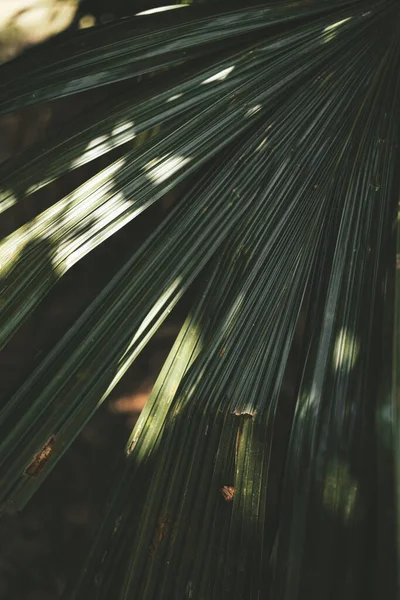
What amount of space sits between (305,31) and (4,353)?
2.69 ft

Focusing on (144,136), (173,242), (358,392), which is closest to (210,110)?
(144,136)

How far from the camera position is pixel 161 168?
2.94ft

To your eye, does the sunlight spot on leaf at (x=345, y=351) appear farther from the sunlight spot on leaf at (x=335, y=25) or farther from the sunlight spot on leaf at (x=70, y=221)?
the sunlight spot on leaf at (x=335, y=25)

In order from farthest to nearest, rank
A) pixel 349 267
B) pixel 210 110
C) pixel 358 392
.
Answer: pixel 210 110 < pixel 349 267 < pixel 358 392

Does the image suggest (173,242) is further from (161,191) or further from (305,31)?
(305,31)

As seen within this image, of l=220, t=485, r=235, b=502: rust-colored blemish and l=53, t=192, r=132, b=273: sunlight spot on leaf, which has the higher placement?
l=53, t=192, r=132, b=273: sunlight spot on leaf

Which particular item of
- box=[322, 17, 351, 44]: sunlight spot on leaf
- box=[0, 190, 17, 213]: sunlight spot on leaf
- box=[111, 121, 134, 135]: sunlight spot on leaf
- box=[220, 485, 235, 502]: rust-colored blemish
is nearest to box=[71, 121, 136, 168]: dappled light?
box=[111, 121, 134, 135]: sunlight spot on leaf

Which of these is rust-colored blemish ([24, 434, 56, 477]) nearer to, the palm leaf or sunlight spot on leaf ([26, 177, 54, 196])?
the palm leaf

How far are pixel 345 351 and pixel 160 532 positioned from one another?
318 millimetres

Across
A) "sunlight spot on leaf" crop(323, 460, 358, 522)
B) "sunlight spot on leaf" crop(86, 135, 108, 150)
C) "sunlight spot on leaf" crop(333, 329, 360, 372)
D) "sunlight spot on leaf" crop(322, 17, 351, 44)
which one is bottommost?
"sunlight spot on leaf" crop(323, 460, 358, 522)

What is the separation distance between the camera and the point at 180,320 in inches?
46.3

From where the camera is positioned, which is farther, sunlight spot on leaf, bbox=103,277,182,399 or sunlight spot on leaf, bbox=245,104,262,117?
sunlight spot on leaf, bbox=245,104,262,117

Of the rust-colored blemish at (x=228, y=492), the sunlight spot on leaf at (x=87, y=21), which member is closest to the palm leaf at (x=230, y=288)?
the rust-colored blemish at (x=228, y=492)

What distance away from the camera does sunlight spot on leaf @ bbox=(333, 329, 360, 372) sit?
70cm
